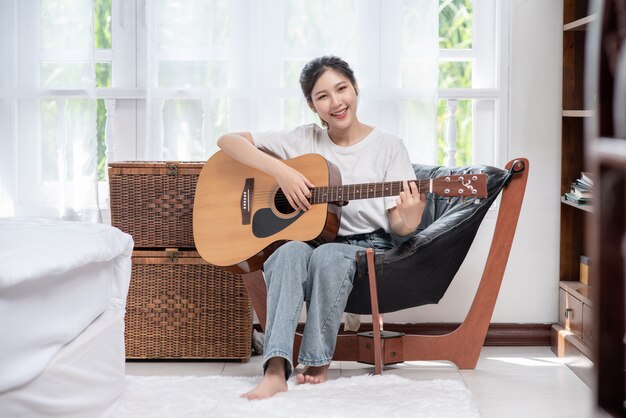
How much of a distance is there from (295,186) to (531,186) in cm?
114

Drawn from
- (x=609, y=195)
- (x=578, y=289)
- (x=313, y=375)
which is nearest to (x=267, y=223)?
(x=313, y=375)

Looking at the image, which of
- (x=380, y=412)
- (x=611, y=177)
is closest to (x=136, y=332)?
(x=380, y=412)

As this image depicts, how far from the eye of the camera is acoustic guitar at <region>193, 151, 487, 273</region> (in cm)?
267

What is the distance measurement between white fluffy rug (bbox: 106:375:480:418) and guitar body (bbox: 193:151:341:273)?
407 millimetres

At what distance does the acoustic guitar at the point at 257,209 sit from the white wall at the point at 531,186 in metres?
0.83

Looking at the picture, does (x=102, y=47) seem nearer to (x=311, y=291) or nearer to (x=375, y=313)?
(x=311, y=291)

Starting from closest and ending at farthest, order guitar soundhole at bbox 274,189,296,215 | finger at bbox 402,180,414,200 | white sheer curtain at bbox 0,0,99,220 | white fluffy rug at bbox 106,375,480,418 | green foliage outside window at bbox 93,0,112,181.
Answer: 1. white fluffy rug at bbox 106,375,480,418
2. finger at bbox 402,180,414,200
3. guitar soundhole at bbox 274,189,296,215
4. white sheer curtain at bbox 0,0,99,220
5. green foliage outside window at bbox 93,0,112,181

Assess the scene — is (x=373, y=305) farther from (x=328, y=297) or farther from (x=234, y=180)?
(x=234, y=180)

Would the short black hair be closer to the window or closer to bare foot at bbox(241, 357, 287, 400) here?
the window

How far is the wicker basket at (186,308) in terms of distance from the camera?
3.09m

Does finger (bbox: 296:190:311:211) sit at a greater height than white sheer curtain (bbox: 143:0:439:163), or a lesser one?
lesser

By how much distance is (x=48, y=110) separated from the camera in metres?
3.40

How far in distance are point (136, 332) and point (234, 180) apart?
70 centimetres

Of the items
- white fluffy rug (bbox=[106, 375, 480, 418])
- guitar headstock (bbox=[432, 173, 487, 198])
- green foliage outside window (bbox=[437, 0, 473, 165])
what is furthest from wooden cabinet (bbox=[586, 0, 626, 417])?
green foliage outside window (bbox=[437, 0, 473, 165])
